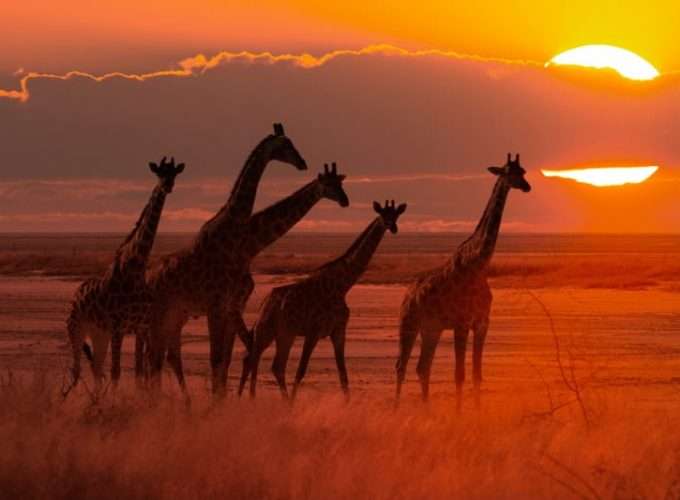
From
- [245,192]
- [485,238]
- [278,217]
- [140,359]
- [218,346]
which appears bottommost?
[140,359]

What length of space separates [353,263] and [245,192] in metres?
1.54

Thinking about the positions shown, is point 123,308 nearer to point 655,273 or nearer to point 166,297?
point 166,297

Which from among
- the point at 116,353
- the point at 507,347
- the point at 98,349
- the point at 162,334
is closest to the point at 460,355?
the point at 162,334

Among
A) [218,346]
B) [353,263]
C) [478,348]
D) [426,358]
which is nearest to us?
[218,346]

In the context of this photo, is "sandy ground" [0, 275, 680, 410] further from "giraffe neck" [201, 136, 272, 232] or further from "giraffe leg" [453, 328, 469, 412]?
"giraffe neck" [201, 136, 272, 232]

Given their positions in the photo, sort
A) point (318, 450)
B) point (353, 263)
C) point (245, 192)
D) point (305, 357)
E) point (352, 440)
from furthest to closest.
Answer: point (353, 263) → point (305, 357) → point (245, 192) → point (352, 440) → point (318, 450)

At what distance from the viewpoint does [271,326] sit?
16.0m

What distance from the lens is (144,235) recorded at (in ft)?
50.9

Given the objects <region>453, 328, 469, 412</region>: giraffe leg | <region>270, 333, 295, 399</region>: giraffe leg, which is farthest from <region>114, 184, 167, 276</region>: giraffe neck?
<region>453, 328, 469, 412</region>: giraffe leg

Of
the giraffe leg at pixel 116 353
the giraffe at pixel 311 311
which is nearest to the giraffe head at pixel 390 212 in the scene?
the giraffe at pixel 311 311

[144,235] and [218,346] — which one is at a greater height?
[144,235]

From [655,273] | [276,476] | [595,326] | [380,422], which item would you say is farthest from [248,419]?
[655,273]

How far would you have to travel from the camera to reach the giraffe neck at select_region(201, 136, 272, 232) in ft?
50.1

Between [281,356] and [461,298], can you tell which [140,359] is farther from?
[461,298]
